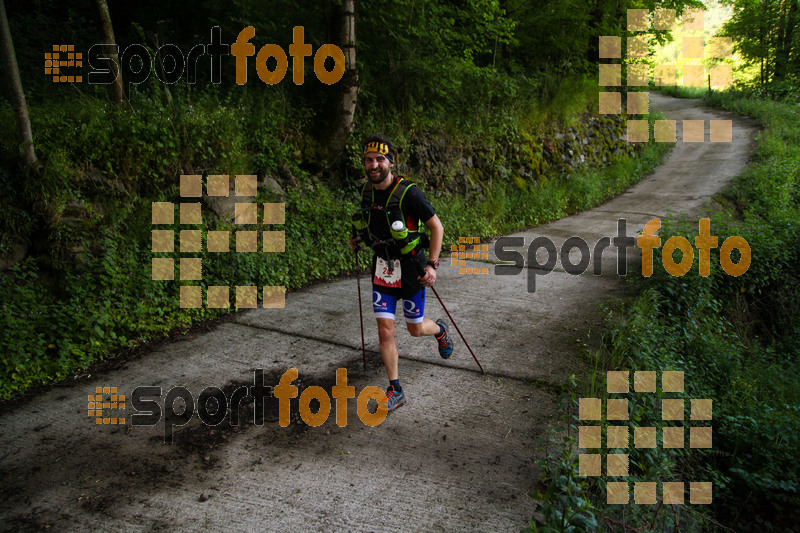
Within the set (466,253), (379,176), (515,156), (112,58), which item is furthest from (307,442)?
(515,156)

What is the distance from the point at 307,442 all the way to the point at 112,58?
5666 millimetres

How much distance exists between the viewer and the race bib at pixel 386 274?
13.1ft

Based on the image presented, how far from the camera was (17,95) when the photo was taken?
5.00 m

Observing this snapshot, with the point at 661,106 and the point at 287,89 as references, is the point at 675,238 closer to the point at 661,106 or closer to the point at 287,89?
the point at 287,89

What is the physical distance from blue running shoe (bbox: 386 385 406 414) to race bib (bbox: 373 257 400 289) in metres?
0.85

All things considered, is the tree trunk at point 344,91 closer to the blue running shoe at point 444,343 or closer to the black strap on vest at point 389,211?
the black strap on vest at point 389,211

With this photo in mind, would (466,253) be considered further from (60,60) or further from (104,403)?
(60,60)

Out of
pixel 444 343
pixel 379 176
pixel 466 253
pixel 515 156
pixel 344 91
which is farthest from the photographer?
pixel 515 156

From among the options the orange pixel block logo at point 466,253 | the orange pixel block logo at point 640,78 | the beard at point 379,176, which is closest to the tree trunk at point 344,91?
the orange pixel block logo at point 466,253

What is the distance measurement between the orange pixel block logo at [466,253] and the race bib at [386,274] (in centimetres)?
395

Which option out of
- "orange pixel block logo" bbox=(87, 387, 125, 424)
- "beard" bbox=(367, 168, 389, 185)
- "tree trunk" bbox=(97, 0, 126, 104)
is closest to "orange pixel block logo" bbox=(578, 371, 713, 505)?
"beard" bbox=(367, 168, 389, 185)

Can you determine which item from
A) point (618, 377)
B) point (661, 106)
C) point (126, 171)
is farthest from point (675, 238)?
point (661, 106)

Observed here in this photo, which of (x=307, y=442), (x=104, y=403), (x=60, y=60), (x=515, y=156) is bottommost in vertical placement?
(x=307, y=442)

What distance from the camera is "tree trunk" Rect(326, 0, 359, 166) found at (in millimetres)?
7797
